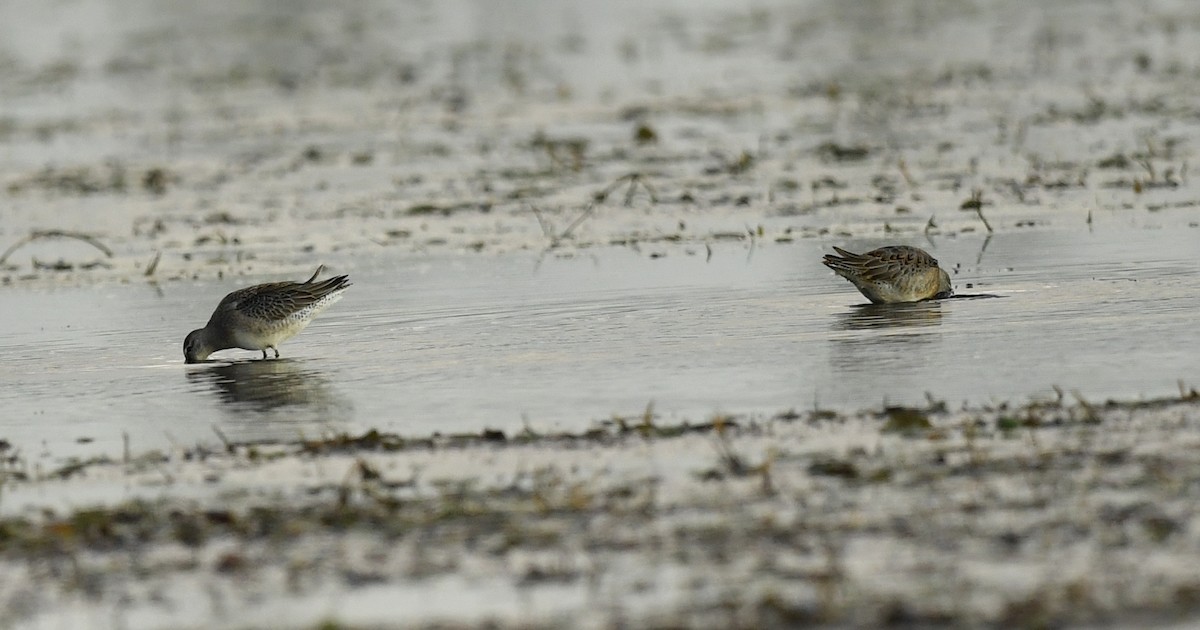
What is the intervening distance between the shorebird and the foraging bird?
11.7ft

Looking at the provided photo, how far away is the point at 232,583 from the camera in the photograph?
315 inches

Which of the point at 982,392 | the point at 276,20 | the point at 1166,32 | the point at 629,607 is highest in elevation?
the point at 276,20

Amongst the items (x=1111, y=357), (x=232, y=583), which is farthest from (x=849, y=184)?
(x=232, y=583)

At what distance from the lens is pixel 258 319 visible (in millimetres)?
13914

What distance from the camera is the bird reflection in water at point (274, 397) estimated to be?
11320 millimetres

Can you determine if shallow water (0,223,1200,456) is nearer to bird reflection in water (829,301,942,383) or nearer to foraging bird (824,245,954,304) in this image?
bird reflection in water (829,301,942,383)

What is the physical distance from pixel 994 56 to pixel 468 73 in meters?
9.79

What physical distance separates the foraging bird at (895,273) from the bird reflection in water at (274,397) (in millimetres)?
3802

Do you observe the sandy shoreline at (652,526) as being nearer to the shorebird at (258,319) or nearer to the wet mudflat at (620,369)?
the wet mudflat at (620,369)

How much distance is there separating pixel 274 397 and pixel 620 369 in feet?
6.72

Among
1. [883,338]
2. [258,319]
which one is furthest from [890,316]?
[258,319]

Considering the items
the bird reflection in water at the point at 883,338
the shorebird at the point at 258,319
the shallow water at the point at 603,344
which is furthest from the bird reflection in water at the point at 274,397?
the bird reflection in water at the point at 883,338

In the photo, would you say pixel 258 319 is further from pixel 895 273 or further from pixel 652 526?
pixel 652 526

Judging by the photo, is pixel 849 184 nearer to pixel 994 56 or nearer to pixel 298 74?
pixel 994 56
